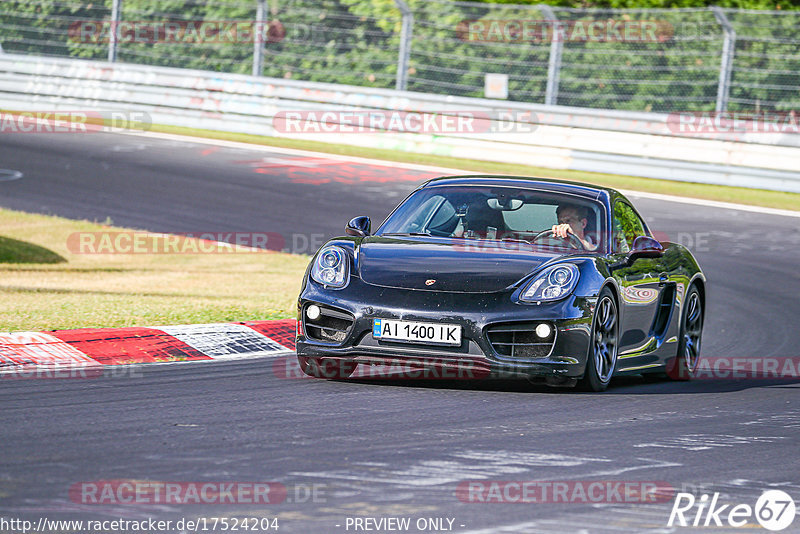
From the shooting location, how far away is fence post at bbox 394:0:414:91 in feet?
70.2

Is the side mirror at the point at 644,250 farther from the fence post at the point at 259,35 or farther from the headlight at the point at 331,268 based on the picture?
the fence post at the point at 259,35

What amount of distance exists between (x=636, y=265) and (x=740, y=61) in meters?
11.9

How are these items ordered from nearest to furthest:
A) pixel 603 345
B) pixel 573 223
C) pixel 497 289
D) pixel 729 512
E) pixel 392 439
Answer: pixel 729 512
pixel 392 439
pixel 497 289
pixel 603 345
pixel 573 223

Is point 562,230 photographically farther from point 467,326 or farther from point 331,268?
point 331,268

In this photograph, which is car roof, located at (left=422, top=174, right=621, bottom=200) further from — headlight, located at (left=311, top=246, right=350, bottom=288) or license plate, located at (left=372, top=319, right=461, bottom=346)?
license plate, located at (left=372, top=319, right=461, bottom=346)

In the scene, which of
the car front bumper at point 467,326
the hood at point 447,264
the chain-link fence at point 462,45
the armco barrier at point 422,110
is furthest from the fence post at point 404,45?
the car front bumper at point 467,326

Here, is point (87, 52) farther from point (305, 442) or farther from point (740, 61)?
point (305, 442)

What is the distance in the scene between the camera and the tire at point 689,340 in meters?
9.04

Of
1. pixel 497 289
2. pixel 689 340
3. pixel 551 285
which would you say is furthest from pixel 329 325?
pixel 689 340

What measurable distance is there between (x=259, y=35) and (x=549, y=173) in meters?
5.75

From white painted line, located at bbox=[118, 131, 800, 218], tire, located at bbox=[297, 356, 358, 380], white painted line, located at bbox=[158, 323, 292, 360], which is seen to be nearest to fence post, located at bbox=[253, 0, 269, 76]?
white painted line, located at bbox=[118, 131, 800, 218]

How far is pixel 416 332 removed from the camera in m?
7.14

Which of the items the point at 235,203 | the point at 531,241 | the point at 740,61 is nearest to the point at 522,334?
the point at 531,241

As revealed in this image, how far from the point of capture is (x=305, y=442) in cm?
566
